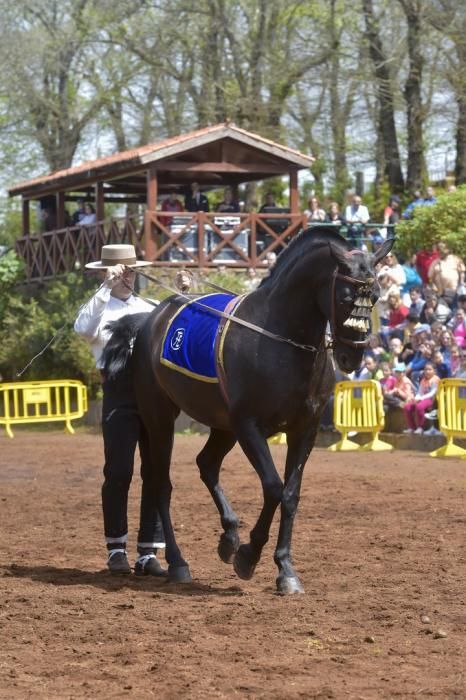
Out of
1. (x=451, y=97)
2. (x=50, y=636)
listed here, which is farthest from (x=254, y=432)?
(x=451, y=97)

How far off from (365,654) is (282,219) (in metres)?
20.9

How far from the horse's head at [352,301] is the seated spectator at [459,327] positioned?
11.6m

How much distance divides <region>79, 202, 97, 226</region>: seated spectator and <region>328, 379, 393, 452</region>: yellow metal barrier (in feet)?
35.6

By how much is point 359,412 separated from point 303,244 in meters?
11.1

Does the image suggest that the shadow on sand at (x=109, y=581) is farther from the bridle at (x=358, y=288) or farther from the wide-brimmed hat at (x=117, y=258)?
the wide-brimmed hat at (x=117, y=258)

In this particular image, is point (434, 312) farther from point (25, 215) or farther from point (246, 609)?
point (25, 215)

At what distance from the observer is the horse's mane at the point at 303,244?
25.3 ft

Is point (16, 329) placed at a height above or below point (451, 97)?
below

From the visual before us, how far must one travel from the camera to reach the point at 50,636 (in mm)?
6473

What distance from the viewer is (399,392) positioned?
18703mm

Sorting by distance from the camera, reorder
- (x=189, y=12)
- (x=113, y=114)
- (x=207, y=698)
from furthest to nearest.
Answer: (x=113, y=114) < (x=189, y=12) < (x=207, y=698)

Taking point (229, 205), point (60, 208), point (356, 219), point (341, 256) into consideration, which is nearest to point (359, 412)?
point (356, 219)

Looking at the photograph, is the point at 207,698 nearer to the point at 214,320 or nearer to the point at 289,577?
the point at 289,577

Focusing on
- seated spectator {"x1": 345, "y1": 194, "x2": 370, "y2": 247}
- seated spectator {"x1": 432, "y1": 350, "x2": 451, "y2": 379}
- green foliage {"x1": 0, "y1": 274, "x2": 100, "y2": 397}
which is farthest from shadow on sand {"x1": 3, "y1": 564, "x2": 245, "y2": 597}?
seated spectator {"x1": 345, "y1": 194, "x2": 370, "y2": 247}
